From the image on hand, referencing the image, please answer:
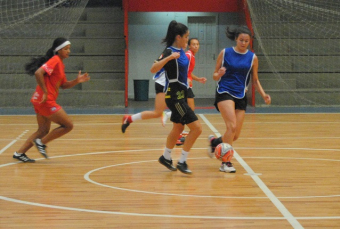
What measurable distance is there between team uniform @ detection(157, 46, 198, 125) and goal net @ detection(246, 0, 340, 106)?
9.13m

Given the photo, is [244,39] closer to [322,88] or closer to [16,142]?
[16,142]

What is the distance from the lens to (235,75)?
292 inches

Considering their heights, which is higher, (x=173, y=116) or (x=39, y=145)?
(x=173, y=116)

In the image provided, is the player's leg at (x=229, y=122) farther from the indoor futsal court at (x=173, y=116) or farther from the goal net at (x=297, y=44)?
the goal net at (x=297, y=44)

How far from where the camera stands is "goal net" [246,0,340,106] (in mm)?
16047

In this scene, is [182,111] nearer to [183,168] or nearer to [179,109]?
[179,109]

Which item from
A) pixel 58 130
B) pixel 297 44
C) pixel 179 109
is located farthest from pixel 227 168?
pixel 297 44

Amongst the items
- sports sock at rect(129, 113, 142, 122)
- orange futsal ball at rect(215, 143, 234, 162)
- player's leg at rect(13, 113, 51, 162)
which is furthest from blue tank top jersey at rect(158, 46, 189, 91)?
sports sock at rect(129, 113, 142, 122)

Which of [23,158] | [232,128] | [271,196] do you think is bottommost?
[23,158]

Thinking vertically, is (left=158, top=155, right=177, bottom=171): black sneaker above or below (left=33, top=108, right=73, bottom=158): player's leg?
below

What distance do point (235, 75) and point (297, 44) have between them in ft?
30.5

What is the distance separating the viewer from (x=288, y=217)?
5125mm

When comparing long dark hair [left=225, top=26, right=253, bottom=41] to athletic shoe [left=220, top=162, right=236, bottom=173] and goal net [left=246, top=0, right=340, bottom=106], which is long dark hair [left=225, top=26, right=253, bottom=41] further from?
goal net [left=246, top=0, right=340, bottom=106]

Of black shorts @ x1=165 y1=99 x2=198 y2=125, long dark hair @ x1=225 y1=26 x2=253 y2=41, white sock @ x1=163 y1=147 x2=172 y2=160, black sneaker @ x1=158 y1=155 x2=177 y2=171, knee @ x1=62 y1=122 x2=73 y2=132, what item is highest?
long dark hair @ x1=225 y1=26 x2=253 y2=41
